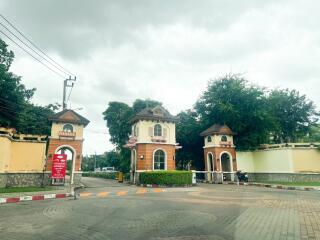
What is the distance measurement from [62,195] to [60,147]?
10697mm

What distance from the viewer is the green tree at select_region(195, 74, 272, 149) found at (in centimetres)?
3194

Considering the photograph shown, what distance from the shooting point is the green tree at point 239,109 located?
105ft

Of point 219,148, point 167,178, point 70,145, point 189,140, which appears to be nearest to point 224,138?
point 219,148

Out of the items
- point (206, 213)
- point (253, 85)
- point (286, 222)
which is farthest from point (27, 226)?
point (253, 85)

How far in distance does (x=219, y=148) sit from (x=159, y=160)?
8.32m

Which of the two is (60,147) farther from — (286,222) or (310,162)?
(310,162)

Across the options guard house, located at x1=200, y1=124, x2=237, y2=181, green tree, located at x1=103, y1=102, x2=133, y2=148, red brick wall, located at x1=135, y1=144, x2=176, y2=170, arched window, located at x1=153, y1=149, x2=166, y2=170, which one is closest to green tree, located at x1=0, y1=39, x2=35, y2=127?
red brick wall, located at x1=135, y1=144, x2=176, y2=170

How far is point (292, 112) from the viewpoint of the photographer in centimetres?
3578

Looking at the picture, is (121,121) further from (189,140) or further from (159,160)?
(159,160)

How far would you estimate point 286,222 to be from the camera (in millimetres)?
7195

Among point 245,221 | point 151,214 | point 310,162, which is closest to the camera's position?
point 245,221

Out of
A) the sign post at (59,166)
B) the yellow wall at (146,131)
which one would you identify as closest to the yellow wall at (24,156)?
the sign post at (59,166)

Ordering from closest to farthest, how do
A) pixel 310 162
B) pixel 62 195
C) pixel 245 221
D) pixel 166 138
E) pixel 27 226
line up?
pixel 27 226 → pixel 245 221 → pixel 62 195 → pixel 310 162 → pixel 166 138

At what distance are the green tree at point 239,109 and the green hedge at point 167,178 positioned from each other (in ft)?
38.3
